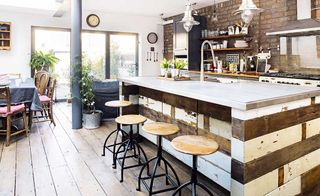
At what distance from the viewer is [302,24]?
436 cm

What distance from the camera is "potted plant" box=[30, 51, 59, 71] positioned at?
6.90m

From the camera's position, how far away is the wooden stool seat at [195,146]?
1812mm

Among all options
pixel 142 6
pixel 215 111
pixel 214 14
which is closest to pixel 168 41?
pixel 142 6

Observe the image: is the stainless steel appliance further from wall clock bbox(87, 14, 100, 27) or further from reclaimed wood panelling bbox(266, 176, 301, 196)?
wall clock bbox(87, 14, 100, 27)

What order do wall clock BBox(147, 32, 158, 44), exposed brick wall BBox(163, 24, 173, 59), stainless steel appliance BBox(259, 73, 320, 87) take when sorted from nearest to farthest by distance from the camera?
stainless steel appliance BBox(259, 73, 320, 87) → exposed brick wall BBox(163, 24, 173, 59) → wall clock BBox(147, 32, 158, 44)

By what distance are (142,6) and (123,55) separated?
2.02 m

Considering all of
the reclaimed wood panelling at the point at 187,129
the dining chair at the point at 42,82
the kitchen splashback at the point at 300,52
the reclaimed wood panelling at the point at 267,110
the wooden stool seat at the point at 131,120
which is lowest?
the reclaimed wood panelling at the point at 187,129

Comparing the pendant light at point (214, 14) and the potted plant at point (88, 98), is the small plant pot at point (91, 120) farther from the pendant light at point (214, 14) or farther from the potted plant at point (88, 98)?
the pendant light at point (214, 14)

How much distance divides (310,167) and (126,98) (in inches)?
98.4

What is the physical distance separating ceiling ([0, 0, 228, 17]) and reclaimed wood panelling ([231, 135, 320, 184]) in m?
4.96

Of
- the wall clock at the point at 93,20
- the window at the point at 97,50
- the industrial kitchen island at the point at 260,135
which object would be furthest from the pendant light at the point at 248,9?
the wall clock at the point at 93,20

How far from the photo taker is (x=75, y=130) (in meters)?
4.55

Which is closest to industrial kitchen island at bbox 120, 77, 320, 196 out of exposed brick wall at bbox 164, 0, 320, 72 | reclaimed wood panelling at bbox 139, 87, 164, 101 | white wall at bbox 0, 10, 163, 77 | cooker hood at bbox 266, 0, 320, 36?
reclaimed wood panelling at bbox 139, 87, 164, 101

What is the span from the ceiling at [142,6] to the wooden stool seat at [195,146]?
4.99m
